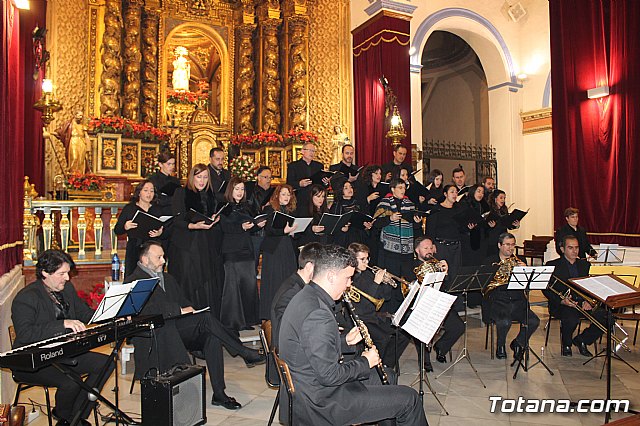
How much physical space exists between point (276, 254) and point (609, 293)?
340 centimetres

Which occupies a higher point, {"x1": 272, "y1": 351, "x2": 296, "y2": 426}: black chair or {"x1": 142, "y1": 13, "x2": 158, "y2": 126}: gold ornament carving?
{"x1": 142, "y1": 13, "x2": 158, "y2": 126}: gold ornament carving

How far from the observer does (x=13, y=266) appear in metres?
5.52

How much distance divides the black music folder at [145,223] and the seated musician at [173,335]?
2.82ft

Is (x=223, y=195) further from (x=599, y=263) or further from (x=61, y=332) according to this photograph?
(x=599, y=263)

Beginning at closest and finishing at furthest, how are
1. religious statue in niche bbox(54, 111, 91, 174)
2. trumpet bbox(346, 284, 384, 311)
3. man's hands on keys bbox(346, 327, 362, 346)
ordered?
man's hands on keys bbox(346, 327, 362, 346) → trumpet bbox(346, 284, 384, 311) → religious statue in niche bbox(54, 111, 91, 174)

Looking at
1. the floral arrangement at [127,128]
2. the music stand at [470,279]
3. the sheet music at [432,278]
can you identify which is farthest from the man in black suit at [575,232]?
the floral arrangement at [127,128]

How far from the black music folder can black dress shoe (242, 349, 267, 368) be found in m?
1.57

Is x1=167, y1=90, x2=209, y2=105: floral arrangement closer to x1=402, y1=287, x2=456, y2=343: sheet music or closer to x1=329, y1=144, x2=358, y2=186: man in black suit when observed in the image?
x1=329, y1=144, x2=358, y2=186: man in black suit

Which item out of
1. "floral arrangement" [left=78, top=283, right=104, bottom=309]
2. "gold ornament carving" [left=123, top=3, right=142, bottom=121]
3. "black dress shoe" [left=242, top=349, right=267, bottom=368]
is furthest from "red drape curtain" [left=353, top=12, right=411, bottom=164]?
"black dress shoe" [left=242, top=349, right=267, bottom=368]

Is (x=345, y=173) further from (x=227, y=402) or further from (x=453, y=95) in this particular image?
(x=453, y=95)

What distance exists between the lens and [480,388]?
498cm

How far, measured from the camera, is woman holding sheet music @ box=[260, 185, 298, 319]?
20.2ft

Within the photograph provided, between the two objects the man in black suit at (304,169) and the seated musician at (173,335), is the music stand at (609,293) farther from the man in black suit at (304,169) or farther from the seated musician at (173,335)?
the man in black suit at (304,169)

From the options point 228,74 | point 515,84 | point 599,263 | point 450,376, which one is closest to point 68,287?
point 450,376
